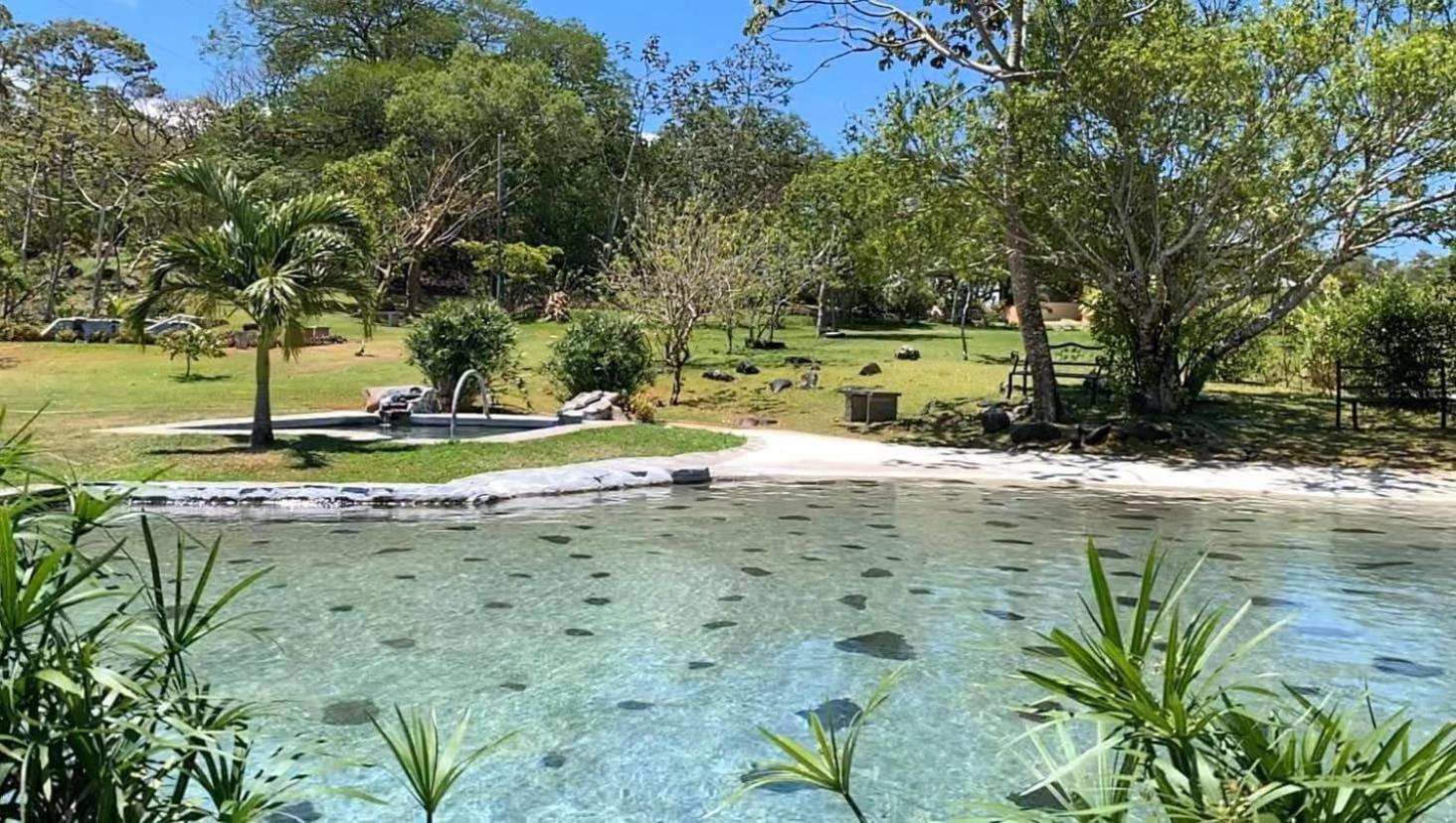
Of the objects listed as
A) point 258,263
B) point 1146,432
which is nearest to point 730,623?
point 258,263

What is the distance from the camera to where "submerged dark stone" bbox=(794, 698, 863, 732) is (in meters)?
4.63

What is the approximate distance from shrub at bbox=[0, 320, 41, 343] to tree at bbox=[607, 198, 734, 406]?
15767 millimetres


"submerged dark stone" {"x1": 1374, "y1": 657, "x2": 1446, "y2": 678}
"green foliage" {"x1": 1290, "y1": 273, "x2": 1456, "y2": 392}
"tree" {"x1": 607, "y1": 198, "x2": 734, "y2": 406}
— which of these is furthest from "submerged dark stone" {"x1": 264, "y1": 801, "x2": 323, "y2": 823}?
"green foliage" {"x1": 1290, "y1": 273, "x2": 1456, "y2": 392}

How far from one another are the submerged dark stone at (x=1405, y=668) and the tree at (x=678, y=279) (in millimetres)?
14427

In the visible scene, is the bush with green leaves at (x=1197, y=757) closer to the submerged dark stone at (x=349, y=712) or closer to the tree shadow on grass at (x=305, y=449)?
the submerged dark stone at (x=349, y=712)

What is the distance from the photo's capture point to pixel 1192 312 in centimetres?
1653

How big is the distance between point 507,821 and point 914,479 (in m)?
9.22

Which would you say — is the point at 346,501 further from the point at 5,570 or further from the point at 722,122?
the point at 722,122

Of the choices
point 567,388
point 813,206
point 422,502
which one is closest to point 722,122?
point 813,206

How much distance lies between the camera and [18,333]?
24938mm

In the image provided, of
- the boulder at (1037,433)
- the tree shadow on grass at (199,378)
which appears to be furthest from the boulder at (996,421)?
the tree shadow on grass at (199,378)

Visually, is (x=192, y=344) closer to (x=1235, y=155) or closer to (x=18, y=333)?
(x=18, y=333)

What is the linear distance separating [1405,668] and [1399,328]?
13405 millimetres

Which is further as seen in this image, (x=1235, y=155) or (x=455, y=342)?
(x=455, y=342)
